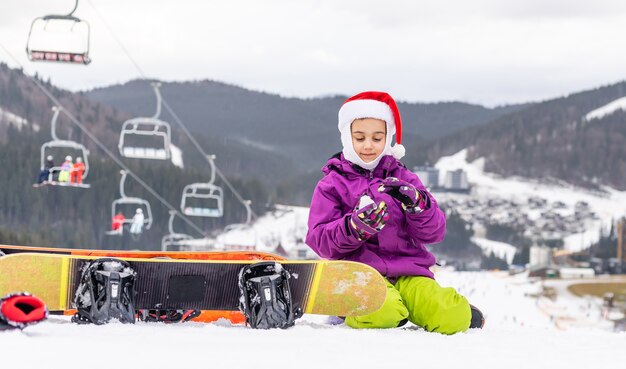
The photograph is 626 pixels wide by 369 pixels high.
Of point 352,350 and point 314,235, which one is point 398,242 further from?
point 352,350

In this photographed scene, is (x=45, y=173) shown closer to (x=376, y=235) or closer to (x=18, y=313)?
(x=376, y=235)

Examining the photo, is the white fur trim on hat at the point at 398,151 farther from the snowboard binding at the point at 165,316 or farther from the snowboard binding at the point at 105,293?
the snowboard binding at the point at 105,293

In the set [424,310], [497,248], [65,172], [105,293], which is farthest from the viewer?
[497,248]

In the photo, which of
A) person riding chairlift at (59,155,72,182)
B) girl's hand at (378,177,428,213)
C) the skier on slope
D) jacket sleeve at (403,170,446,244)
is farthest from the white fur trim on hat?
person riding chairlift at (59,155,72,182)

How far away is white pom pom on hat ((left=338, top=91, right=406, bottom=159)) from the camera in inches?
160

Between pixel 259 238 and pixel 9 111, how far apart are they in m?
49.8

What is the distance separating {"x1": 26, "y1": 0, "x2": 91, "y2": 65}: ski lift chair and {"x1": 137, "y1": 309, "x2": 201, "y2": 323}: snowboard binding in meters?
10.1

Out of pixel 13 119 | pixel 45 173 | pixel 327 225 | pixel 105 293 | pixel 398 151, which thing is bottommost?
pixel 105 293

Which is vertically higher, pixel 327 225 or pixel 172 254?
pixel 327 225

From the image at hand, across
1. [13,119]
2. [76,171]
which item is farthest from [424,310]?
[13,119]

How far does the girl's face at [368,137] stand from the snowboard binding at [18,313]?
168cm

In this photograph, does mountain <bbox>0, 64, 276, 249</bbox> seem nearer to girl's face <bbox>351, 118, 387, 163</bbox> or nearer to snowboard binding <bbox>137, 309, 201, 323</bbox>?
girl's face <bbox>351, 118, 387, 163</bbox>

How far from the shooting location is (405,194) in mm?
3629

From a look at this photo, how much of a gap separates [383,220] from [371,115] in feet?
2.09
